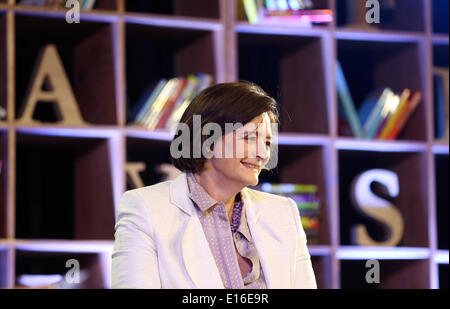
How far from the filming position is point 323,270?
320 centimetres

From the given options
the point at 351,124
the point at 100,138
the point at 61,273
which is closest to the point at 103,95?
the point at 100,138

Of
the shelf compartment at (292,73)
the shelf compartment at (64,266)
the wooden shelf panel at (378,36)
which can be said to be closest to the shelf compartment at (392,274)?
the shelf compartment at (292,73)

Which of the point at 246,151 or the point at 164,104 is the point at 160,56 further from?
the point at 246,151

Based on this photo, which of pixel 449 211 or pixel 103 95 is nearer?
pixel 103 95

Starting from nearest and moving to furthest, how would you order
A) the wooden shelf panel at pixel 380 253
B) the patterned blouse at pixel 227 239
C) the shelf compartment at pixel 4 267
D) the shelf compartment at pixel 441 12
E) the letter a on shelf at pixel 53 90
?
the patterned blouse at pixel 227 239 < the shelf compartment at pixel 4 267 < the letter a on shelf at pixel 53 90 < the wooden shelf panel at pixel 380 253 < the shelf compartment at pixel 441 12

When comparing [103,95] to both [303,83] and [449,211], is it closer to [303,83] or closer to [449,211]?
[303,83]

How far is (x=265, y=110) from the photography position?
189 centimetres

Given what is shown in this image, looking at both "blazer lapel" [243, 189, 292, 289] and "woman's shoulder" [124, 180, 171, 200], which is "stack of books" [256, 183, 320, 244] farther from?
"woman's shoulder" [124, 180, 171, 200]

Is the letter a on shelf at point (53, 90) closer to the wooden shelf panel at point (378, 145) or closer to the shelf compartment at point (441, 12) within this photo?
the wooden shelf panel at point (378, 145)

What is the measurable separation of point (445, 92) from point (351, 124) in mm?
473

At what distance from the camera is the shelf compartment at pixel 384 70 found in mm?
3389

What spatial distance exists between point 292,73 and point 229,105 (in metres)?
1.68

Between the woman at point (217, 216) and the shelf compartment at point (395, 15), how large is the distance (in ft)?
5.34
